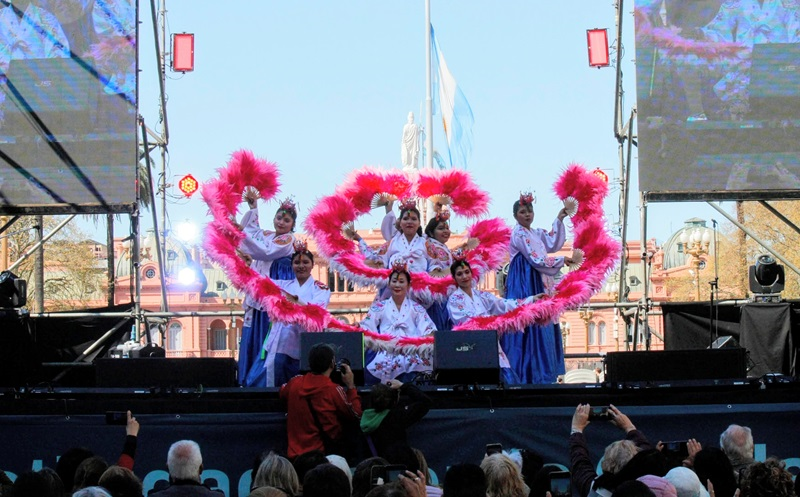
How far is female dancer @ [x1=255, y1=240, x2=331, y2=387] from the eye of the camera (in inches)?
369

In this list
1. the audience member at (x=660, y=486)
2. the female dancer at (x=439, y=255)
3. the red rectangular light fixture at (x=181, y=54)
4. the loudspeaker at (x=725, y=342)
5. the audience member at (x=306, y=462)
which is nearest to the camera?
the audience member at (x=660, y=486)

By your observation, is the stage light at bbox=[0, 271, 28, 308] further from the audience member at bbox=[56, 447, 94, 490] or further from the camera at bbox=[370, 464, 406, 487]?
the camera at bbox=[370, 464, 406, 487]

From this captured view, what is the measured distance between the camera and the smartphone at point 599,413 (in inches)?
278

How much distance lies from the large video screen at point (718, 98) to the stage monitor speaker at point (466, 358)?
3.61m

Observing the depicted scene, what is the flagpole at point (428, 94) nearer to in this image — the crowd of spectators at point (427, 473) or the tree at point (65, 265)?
the tree at point (65, 265)

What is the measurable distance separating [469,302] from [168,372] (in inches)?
100

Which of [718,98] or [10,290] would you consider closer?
[10,290]

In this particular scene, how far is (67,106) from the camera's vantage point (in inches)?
438

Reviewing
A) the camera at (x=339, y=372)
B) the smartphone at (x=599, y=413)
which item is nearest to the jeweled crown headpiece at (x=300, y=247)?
the camera at (x=339, y=372)

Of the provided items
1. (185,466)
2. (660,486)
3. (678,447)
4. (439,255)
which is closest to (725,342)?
(439,255)

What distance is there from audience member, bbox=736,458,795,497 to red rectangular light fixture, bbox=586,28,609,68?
10309 mm

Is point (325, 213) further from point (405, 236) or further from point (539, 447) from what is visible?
point (539, 447)

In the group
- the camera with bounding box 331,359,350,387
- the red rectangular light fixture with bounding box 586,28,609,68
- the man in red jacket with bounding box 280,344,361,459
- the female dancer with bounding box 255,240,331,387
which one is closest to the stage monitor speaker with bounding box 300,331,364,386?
the camera with bounding box 331,359,350,387

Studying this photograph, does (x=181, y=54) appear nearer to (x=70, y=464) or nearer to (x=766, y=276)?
(x=766, y=276)
